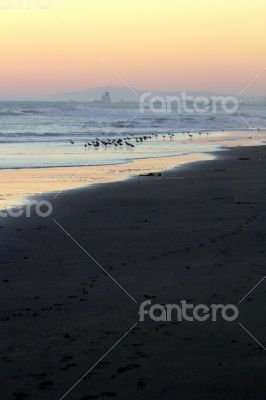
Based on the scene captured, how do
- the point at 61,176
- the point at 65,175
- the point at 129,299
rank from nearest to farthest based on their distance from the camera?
the point at 129,299 → the point at 61,176 → the point at 65,175

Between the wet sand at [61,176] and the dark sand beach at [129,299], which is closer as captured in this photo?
the dark sand beach at [129,299]

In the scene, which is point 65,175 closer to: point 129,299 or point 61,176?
point 61,176

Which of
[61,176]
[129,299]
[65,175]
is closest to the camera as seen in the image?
[129,299]

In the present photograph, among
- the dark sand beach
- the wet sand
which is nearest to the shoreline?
the wet sand

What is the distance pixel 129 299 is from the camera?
20.7 ft

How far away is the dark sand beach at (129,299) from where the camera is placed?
444cm

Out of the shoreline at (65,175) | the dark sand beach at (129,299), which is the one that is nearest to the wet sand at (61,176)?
the shoreline at (65,175)

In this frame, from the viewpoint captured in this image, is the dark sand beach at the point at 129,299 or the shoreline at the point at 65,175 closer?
the dark sand beach at the point at 129,299

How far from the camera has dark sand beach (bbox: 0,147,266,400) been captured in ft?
14.6

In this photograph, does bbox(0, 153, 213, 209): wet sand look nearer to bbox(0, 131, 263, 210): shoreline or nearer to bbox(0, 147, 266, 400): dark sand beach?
bbox(0, 131, 263, 210): shoreline

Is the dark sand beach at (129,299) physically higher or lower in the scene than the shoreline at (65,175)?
lower

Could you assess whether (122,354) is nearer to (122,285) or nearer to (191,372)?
(191,372)

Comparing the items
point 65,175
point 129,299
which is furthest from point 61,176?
point 129,299

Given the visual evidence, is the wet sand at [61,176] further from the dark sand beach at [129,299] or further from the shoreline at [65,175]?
the dark sand beach at [129,299]
